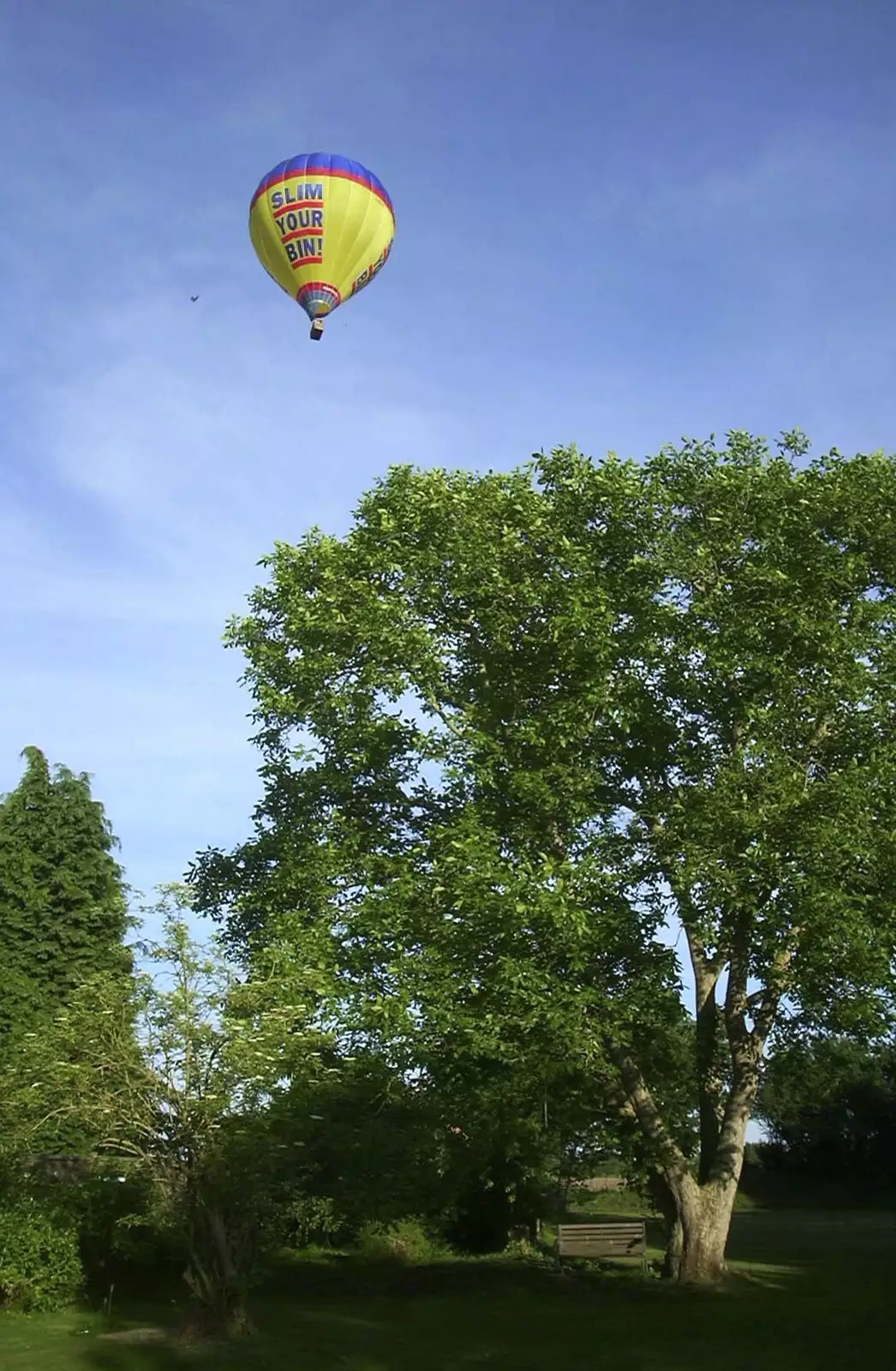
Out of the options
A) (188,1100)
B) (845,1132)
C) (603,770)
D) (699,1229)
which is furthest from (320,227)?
(845,1132)

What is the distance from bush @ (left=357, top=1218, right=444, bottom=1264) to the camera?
30.3 metres

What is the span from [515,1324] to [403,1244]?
10.4m

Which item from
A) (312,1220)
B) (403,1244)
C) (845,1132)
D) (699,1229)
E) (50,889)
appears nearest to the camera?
(699,1229)

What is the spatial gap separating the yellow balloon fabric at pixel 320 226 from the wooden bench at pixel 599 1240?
2274cm

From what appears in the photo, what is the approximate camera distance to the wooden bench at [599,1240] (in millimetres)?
28328

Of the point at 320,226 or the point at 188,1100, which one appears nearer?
the point at 188,1100

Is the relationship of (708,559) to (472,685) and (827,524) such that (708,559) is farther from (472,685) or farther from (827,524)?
(472,685)

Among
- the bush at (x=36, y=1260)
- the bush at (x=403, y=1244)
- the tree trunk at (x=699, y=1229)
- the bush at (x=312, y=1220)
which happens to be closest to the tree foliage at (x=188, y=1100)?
the bush at (x=312, y=1220)

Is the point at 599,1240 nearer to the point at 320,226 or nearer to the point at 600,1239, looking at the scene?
the point at 600,1239

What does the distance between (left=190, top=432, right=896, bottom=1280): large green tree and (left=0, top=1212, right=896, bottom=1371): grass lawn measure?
2686 mm

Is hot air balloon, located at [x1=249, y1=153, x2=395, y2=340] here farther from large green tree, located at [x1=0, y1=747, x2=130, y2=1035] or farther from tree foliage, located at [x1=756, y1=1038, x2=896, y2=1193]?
tree foliage, located at [x1=756, y1=1038, x2=896, y2=1193]

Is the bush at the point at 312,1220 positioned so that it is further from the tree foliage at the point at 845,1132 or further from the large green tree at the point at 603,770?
the tree foliage at the point at 845,1132

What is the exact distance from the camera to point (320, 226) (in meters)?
31.0

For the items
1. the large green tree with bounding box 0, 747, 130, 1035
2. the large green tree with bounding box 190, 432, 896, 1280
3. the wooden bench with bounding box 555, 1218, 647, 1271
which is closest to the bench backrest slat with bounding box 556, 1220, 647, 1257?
the wooden bench with bounding box 555, 1218, 647, 1271
